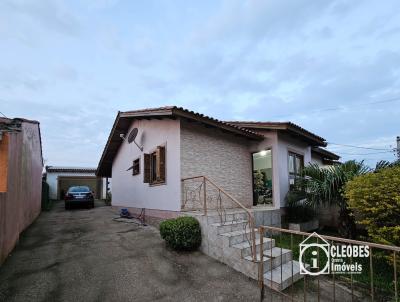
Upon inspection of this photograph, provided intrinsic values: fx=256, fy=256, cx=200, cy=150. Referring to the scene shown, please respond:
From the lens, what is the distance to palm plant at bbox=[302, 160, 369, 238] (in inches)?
268

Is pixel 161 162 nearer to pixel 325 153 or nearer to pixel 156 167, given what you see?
pixel 156 167

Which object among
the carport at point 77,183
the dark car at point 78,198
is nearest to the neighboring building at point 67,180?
the carport at point 77,183

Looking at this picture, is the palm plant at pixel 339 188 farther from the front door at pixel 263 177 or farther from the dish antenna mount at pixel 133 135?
the dish antenna mount at pixel 133 135

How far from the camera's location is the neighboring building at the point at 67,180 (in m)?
25.3

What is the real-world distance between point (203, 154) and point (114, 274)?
466cm

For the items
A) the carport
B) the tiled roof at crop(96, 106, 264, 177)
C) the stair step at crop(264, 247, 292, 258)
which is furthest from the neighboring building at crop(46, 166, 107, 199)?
the stair step at crop(264, 247, 292, 258)

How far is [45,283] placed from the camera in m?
4.75

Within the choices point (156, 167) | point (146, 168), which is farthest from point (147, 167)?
point (156, 167)

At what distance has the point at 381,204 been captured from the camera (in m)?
4.98

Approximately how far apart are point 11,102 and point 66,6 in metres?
9.97

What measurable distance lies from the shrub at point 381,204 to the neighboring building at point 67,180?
1014 inches

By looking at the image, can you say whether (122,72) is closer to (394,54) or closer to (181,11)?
(181,11)

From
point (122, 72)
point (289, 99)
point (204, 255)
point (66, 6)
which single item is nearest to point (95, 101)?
point (122, 72)

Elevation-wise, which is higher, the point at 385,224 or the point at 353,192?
the point at 353,192
